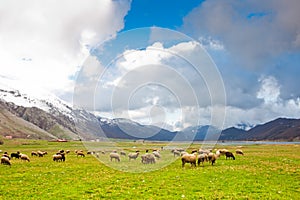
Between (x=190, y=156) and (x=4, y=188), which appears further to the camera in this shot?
(x=190, y=156)

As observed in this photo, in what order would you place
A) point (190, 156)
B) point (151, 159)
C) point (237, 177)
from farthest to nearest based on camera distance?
point (151, 159) < point (190, 156) < point (237, 177)

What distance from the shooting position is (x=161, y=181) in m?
25.0

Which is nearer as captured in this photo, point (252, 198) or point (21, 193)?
point (252, 198)

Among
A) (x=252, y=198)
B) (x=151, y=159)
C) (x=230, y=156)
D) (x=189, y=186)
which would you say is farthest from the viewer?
(x=230, y=156)

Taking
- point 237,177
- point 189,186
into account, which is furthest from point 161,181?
point 237,177

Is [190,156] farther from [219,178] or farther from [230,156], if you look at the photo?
[230,156]

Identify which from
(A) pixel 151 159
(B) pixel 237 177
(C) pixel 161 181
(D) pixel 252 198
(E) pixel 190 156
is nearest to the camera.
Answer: (D) pixel 252 198

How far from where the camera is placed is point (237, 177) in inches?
1061

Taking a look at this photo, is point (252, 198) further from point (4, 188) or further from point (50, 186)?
point (4, 188)

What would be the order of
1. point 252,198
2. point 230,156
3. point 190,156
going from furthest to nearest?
1. point 230,156
2. point 190,156
3. point 252,198

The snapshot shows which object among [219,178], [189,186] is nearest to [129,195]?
[189,186]

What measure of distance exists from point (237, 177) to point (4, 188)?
65.9ft

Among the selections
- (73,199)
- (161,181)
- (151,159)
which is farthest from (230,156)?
(73,199)

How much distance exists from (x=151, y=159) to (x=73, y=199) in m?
25.9
